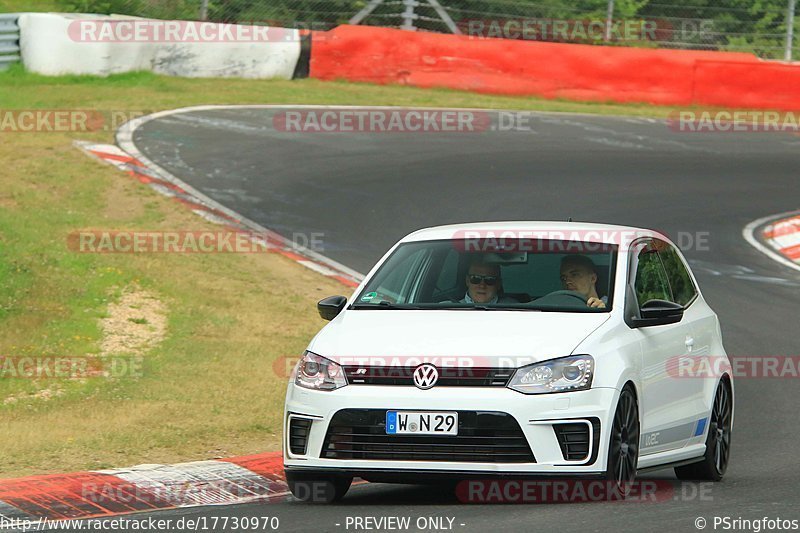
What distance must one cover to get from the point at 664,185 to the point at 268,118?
657 cm

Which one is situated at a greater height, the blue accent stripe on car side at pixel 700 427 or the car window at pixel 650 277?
the car window at pixel 650 277

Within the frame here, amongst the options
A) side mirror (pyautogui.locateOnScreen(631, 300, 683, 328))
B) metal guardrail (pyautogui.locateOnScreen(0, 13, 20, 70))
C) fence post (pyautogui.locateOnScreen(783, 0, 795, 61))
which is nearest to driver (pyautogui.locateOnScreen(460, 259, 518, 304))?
side mirror (pyautogui.locateOnScreen(631, 300, 683, 328))

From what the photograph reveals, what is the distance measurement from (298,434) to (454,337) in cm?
94

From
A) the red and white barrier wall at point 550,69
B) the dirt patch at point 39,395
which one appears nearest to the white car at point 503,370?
the dirt patch at point 39,395

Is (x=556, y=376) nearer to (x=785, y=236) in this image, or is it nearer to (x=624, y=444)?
(x=624, y=444)

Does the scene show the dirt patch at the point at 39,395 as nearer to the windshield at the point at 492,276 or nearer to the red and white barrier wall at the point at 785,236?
the windshield at the point at 492,276

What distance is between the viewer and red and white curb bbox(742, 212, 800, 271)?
17188mm

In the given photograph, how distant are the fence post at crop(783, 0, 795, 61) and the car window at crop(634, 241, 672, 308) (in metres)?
21.2

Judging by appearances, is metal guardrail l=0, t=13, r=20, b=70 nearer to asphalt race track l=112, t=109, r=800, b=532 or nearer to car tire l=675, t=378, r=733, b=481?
asphalt race track l=112, t=109, r=800, b=532

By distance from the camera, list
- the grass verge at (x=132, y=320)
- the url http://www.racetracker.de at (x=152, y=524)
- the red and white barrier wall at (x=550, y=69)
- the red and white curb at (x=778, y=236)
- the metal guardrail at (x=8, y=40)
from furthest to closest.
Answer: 1. the red and white barrier wall at (x=550, y=69)
2. the metal guardrail at (x=8, y=40)
3. the red and white curb at (x=778, y=236)
4. the grass verge at (x=132, y=320)
5. the url http://www.racetracker.de at (x=152, y=524)

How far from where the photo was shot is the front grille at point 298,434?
722 cm

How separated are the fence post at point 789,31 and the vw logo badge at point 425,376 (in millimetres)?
23297

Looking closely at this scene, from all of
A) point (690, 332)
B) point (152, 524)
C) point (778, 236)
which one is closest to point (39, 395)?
point (152, 524)

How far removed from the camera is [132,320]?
12953 mm
